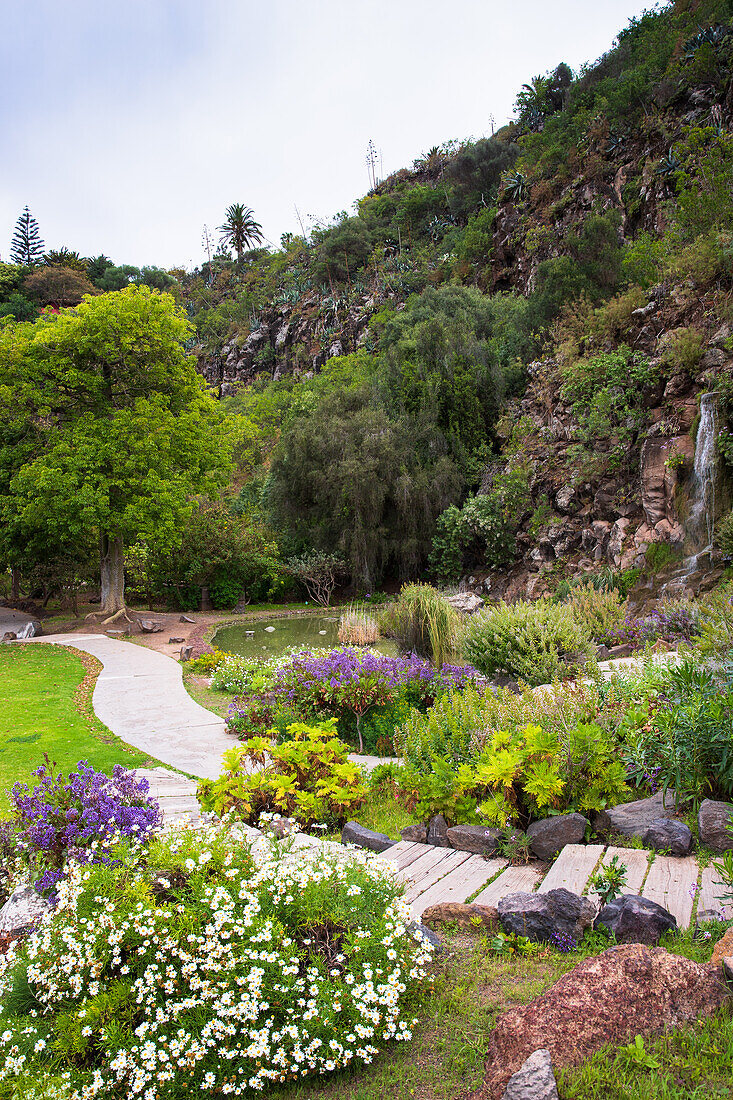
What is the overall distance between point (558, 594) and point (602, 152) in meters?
19.6

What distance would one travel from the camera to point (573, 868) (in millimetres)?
2932

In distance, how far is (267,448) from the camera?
33562mm

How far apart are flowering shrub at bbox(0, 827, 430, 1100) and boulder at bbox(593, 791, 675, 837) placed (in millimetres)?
1504

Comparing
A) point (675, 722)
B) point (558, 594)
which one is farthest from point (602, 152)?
point (675, 722)

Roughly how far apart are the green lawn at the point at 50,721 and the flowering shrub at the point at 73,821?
63.2 inches

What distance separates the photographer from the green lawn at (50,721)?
6023 mm

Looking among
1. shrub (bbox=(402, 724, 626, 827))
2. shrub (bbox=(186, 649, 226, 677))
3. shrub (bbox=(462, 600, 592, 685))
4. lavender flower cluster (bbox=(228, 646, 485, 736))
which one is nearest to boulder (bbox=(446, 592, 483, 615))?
shrub (bbox=(186, 649, 226, 677))

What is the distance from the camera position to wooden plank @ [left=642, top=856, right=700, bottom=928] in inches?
97.6

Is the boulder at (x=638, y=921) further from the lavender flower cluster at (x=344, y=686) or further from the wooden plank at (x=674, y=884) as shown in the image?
the lavender flower cluster at (x=344, y=686)

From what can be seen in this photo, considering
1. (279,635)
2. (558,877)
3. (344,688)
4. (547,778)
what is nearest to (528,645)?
(344,688)

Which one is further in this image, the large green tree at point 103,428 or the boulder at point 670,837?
the large green tree at point 103,428

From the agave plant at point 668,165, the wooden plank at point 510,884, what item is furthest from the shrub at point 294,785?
the agave plant at point 668,165

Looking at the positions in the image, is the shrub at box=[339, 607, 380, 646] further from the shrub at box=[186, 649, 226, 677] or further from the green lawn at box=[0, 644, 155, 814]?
the green lawn at box=[0, 644, 155, 814]

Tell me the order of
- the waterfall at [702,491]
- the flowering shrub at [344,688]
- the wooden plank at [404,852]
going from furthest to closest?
the waterfall at [702,491] < the flowering shrub at [344,688] < the wooden plank at [404,852]
